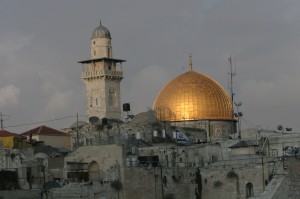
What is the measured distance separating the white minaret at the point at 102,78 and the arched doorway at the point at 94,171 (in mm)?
31201

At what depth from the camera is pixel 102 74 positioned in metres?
77.0

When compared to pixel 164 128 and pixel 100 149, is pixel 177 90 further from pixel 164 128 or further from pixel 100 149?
pixel 100 149

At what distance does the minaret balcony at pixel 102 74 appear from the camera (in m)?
77.1

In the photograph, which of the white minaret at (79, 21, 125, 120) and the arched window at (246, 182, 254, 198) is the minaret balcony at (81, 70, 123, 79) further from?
the arched window at (246, 182, 254, 198)

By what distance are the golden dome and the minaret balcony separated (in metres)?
9.87

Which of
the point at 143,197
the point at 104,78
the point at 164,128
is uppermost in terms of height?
the point at 104,78

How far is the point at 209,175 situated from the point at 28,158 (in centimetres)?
881

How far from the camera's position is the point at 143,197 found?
44.0m

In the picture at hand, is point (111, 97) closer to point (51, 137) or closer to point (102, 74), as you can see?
point (102, 74)

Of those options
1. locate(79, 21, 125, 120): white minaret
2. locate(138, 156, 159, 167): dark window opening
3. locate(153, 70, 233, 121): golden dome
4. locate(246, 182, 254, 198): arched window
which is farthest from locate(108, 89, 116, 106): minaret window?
locate(246, 182, 254, 198): arched window

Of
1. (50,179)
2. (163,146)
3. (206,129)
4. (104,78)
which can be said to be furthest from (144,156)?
(104,78)

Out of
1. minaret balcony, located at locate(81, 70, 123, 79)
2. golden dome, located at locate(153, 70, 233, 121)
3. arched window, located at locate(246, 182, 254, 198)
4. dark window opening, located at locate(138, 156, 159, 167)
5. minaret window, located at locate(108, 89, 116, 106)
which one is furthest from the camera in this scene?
minaret window, located at locate(108, 89, 116, 106)

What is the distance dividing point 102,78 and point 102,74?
0.49 m

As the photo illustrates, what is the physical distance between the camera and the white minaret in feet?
253
